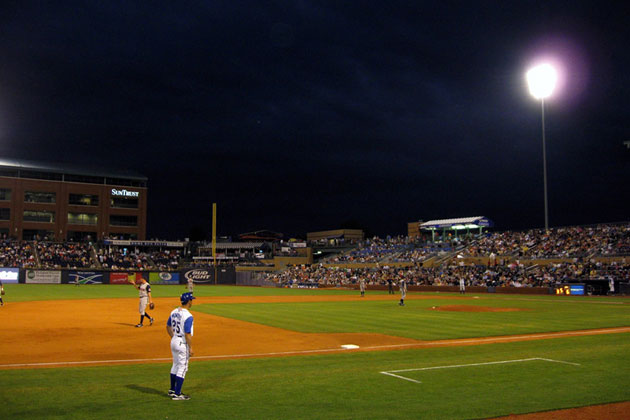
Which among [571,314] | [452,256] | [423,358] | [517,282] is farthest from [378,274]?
[423,358]

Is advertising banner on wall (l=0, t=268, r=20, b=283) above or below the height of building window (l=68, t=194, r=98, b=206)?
below

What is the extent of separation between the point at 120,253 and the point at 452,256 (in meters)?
53.6

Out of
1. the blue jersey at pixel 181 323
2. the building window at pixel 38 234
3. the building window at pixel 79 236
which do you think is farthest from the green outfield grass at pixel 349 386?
the building window at pixel 79 236

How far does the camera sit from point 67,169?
305ft

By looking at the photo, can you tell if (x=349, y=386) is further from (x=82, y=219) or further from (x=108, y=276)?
(x=82, y=219)

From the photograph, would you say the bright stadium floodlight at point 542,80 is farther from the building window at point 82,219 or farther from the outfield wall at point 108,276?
the building window at point 82,219

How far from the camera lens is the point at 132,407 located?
840cm

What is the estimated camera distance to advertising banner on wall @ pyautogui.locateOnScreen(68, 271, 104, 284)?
6444 cm

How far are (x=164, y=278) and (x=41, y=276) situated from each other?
1544cm

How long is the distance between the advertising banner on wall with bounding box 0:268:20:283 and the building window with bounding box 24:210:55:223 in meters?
30.5

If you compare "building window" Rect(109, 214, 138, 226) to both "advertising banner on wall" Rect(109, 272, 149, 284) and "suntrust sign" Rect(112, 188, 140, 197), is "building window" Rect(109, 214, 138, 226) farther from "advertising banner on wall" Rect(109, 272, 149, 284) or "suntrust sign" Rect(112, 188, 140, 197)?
"advertising banner on wall" Rect(109, 272, 149, 284)

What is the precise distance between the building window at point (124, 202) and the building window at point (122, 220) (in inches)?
75.6

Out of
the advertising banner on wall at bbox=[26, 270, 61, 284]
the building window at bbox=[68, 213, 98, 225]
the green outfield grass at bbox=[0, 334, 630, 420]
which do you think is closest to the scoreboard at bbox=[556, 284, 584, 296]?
the green outfield grass at bbox=[0, 334, 630, 420]

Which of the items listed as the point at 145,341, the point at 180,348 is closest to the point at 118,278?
the point at 145,341
